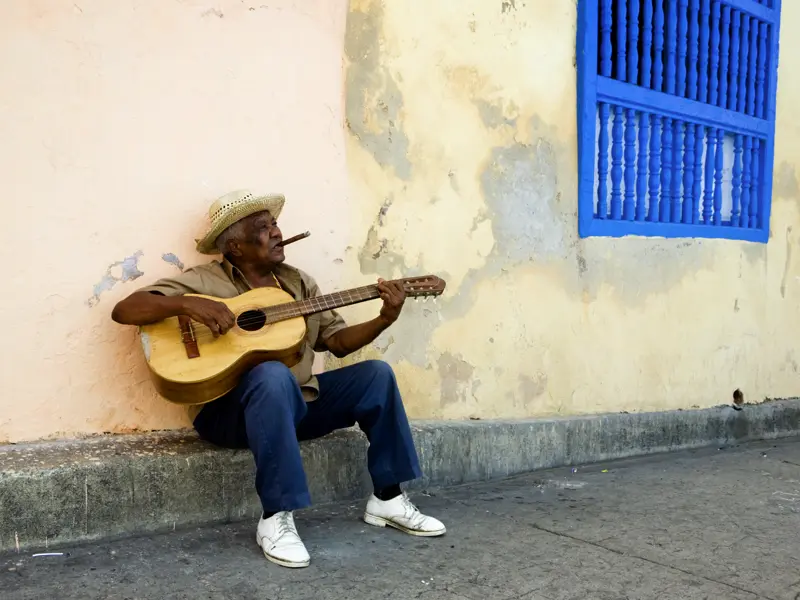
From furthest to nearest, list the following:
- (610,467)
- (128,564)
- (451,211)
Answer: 1. (610,467)
2. (451,211)
3. (128,564)

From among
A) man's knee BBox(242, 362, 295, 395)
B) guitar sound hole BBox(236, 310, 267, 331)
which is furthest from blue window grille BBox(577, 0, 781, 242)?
man's knee BBox(242, 362, 295, 395)

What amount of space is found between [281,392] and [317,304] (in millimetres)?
406

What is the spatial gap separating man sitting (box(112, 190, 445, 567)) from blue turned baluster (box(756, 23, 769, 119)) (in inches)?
136

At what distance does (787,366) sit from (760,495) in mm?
2071

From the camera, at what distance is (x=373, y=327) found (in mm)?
3168

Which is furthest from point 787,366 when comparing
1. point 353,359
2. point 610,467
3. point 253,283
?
point 253,283

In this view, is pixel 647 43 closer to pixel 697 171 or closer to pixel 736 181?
pixel 697 171

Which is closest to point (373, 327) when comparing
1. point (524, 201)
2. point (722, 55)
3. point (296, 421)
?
point (296, 421)

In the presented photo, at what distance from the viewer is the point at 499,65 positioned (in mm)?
4148

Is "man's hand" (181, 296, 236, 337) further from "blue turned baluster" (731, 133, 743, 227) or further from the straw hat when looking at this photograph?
"blue turned baluster" (731, 133, 743, 227)

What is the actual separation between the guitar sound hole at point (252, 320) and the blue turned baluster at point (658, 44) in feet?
9.52

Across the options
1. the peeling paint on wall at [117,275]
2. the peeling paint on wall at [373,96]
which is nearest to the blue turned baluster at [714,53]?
the peeling paint on wall at [373,96]

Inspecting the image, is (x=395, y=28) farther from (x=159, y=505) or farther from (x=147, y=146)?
(x=159, y=505)

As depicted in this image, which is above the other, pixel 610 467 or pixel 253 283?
pixel 253 283
